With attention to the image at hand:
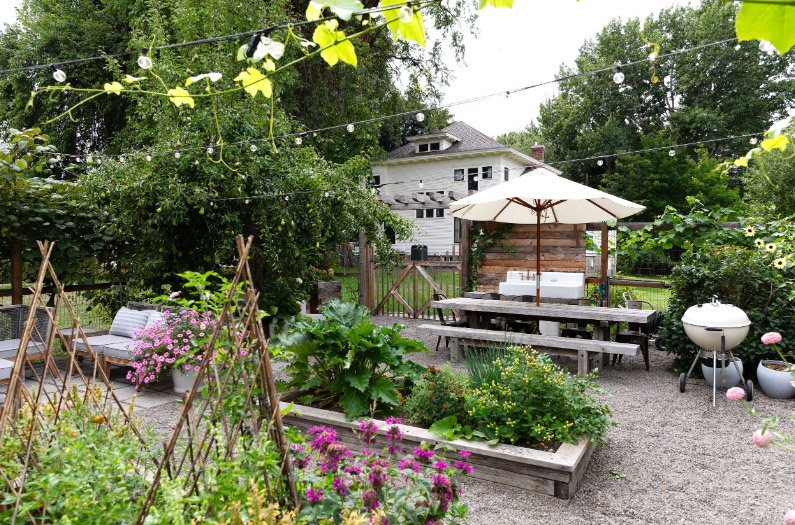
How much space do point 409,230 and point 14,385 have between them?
7122 millimetres

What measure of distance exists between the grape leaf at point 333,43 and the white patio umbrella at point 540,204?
4.64 m

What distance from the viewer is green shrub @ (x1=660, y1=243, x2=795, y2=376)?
5242 mm

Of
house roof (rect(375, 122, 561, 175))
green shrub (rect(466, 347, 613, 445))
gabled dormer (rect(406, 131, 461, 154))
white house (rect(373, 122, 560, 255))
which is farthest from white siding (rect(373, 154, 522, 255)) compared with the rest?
green shrub (rect(466, 347, 613, 445))

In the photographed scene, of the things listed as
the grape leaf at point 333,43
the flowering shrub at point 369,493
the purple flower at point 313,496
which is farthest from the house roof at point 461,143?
the grape leaf at point 333,43

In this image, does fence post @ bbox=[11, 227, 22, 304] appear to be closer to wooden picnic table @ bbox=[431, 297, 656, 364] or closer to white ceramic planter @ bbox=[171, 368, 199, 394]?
white ceramic planter @ bbox=[171, 368, 199, 394]

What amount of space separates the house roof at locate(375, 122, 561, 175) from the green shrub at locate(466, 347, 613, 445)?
1708cm

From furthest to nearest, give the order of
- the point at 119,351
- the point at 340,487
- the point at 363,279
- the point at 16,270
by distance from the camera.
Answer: the point at 363,279 < the point at 16,270 < the point at 119,351 < the point at 340,487

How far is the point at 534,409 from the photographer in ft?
11.1

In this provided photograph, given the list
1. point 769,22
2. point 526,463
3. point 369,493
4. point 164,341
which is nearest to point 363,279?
point 164,341

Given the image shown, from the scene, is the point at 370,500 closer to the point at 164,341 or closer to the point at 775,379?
the point at 164,341

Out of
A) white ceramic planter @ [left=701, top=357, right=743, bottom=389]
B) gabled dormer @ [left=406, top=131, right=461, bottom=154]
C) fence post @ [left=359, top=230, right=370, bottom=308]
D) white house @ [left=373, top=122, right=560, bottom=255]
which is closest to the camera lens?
white ceramic planter @ [left=701, top=357, right=743, bottom=389]

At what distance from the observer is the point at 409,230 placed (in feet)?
→ 28.6

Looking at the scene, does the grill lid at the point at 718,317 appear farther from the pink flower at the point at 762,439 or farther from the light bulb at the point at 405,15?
the light bulb at the point at 405,15

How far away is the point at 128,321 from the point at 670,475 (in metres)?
5.69
